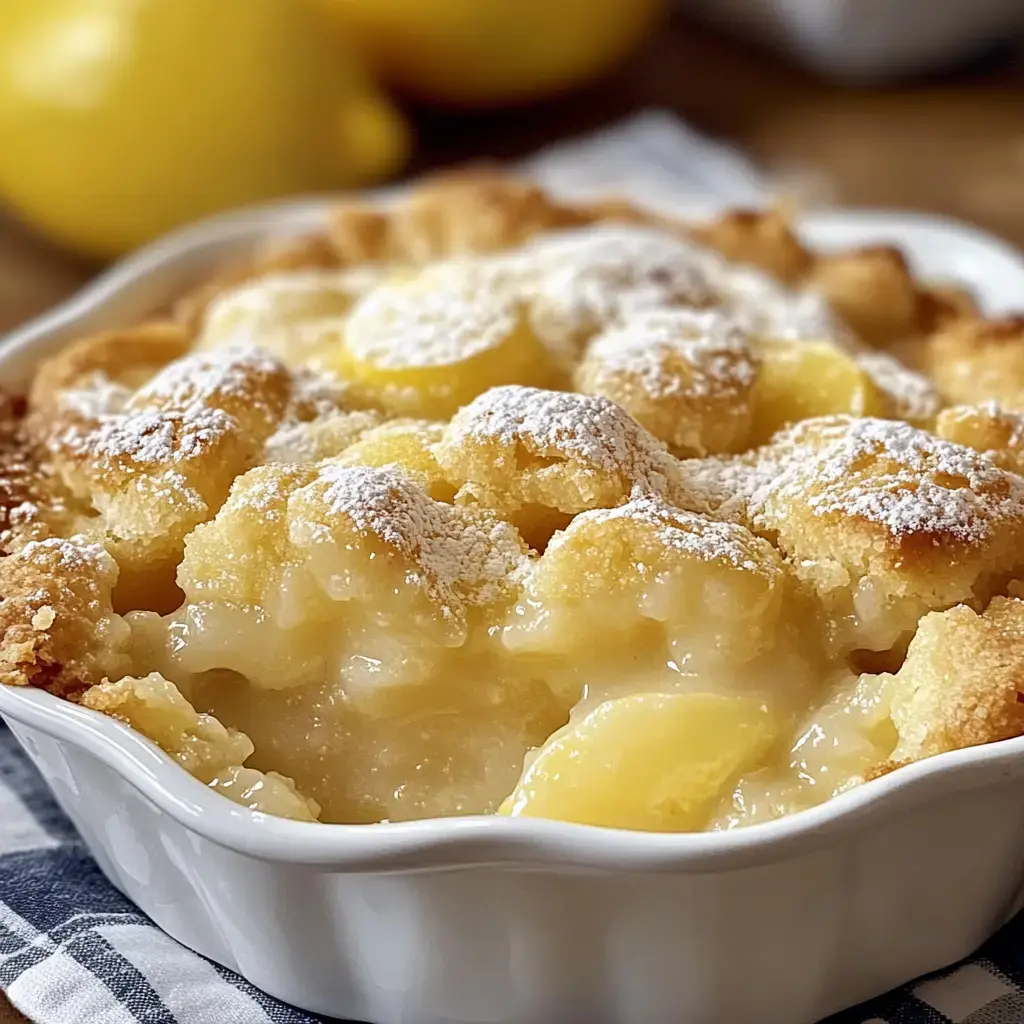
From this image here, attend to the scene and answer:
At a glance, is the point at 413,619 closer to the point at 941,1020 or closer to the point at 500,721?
the point at 500,721

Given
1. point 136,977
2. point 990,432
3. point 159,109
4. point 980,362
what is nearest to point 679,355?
point 990,432

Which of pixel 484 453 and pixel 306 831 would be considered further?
pixel 484 453

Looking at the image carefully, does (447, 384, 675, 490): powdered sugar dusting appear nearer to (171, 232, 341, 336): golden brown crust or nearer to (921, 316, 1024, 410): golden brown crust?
(921, 316, 1024, 410): golden brown crust

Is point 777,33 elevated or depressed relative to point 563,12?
depressed

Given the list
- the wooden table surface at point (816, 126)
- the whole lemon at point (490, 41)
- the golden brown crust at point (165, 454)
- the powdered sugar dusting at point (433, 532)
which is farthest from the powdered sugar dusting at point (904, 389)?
the whole lemon at point (490, 41)

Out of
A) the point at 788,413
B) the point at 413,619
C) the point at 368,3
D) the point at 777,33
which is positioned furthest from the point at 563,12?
the point at 413,619

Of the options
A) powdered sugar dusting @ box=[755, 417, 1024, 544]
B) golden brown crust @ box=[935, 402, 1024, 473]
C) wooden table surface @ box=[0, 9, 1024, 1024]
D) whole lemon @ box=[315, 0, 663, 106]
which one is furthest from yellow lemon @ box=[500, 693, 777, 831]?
whole lemon @ box=[315, 0, 663, 106]

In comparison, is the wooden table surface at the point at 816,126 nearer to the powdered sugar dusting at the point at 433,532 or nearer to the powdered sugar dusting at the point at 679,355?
the powdered sugar dusting at the point at 679,355

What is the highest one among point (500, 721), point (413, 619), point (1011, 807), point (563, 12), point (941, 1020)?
point (563, 12)
